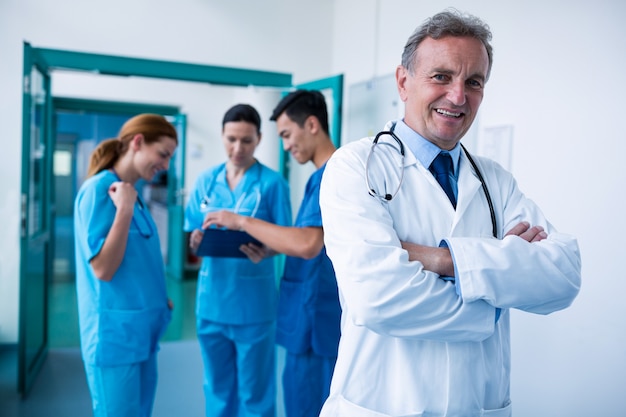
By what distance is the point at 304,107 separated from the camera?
188 cm

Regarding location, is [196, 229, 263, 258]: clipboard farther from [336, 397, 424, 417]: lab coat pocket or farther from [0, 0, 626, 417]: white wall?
[0, 0, 626, 417]: white wall

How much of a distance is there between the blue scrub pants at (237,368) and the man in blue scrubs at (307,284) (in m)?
0.36

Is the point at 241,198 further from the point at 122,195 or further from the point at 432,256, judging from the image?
the point at 432,256

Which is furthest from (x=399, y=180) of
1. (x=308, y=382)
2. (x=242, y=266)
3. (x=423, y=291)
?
(x=242, y=266)

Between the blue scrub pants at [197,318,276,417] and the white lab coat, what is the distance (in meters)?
1.11

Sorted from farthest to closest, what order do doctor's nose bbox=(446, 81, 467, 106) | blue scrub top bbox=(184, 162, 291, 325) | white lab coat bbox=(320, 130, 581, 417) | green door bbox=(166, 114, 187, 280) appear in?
green door bbox=(166, 114, 187, 280)
blue scrub top bbox=(184, 162, 291, 325)
doctor's nose bbox=(446, 81, 467, 106)
white lab coat bbox=(320, 130, 581, 417)

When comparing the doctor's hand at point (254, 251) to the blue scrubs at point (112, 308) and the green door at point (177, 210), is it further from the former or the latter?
the green door at point (177, 210)

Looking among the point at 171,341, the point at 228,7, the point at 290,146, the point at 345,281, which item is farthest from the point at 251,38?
the point at 345,281

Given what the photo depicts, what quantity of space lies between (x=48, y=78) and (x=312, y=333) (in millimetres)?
2462

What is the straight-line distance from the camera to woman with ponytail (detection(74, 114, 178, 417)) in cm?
164

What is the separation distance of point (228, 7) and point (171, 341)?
7.70 feet

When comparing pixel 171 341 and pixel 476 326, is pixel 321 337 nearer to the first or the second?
pixel 476 326

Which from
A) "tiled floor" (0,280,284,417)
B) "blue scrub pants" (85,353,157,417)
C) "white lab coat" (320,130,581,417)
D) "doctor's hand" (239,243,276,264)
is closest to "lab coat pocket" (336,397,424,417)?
"white lab coat" (320,130,581,417)

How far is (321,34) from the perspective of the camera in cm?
367
